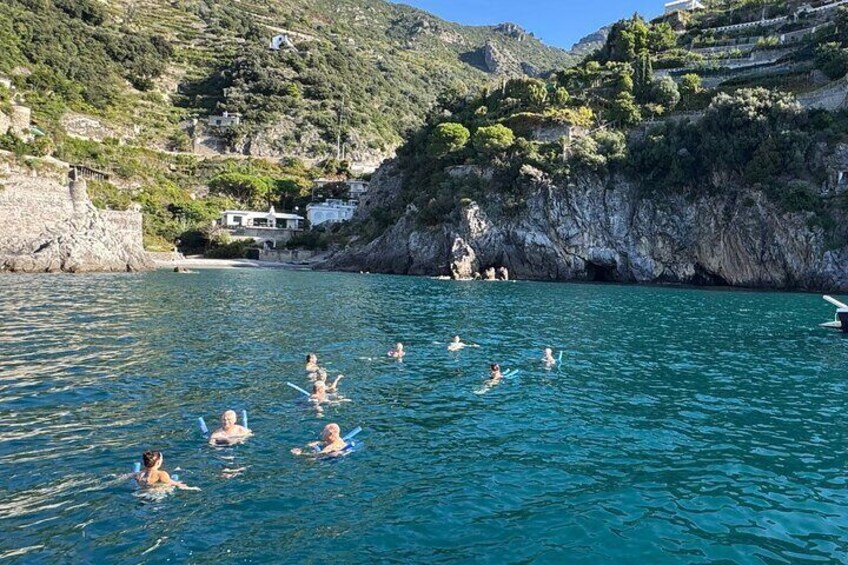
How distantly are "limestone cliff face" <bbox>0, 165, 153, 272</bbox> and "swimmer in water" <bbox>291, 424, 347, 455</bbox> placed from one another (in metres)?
55.3

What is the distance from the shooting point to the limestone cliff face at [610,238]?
59.5 metres

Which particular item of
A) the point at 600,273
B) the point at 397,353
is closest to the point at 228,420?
the point at 397,353

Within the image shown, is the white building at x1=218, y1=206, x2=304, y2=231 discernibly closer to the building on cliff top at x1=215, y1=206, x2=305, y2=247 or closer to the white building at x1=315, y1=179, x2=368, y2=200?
the building on cliff top at x1=215, y1=206, x2=305, y2=247

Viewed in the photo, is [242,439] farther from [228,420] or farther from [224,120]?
[224,120]

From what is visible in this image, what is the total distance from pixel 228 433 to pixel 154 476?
231 cm

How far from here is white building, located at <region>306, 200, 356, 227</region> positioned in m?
98.0

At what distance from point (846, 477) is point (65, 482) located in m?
13.7

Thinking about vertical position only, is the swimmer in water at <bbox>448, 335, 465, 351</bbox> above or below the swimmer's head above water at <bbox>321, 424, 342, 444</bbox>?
above

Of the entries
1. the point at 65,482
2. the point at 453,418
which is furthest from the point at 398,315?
the point at 65,482

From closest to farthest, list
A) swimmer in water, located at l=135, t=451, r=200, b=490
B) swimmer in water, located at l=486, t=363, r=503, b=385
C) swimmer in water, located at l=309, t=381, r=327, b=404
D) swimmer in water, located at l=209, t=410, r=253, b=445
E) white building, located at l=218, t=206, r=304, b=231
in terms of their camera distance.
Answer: swimmer in water, located at l=135, t=451, r=200, b=490, swimmer in water, located at l=209, t=410, r=253, b=445, swimmer in water, located at l=309, t=381, r=327, b=404, swimmer in water, located at l=486, t=363, r=503, b=385, white building, located at l=218, t=206, r=304, b=231

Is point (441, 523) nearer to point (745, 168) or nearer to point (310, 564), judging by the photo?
point (310, 564)

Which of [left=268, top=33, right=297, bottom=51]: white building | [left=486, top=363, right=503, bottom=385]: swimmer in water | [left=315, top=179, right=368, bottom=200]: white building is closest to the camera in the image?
[left=486, top=363, right=503, bottom=385]: swimmer in water

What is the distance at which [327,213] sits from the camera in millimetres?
98375

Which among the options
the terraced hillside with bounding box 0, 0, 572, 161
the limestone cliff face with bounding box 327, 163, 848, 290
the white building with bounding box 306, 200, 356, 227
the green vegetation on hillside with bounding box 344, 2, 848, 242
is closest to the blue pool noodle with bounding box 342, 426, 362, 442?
the limestone cliff face with bounding box 327, 163, 848, 290
